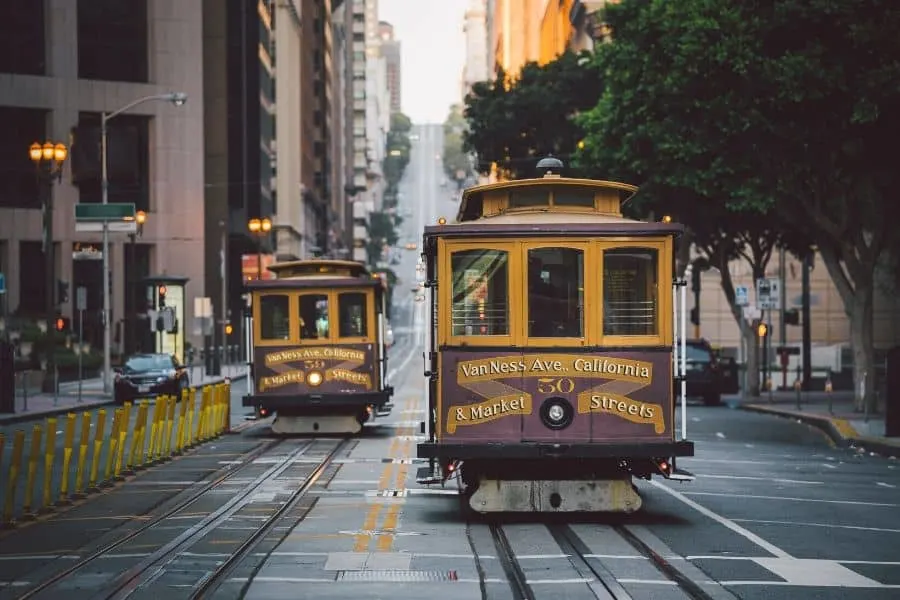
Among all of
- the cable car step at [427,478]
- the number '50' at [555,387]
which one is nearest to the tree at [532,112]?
the cable car step at [427,478]

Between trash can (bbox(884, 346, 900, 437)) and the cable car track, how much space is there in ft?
45.1

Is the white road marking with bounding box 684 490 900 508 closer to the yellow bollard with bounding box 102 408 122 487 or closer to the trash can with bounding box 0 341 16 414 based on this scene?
the yellow bollard with bounding box 102 408 122 487

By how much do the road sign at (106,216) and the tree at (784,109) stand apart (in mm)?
16294

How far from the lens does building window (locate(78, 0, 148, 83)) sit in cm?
8162

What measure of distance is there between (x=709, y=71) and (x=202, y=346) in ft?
190

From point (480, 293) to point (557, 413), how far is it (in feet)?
4.74

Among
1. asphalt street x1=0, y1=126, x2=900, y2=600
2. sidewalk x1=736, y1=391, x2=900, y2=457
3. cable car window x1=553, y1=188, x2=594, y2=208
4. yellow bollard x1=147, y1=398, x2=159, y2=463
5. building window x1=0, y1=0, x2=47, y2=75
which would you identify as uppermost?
building window x1=0, y1=0, x2=47, y2=75

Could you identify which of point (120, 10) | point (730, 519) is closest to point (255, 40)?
point (120, 10)

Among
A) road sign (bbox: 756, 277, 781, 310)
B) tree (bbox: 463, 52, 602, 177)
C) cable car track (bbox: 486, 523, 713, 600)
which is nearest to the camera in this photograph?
cable car track (bbox: 486, 523, 713, 600)

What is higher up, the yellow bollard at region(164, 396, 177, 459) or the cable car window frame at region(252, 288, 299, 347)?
the cable car window frame at region(252, 288, 299, 347)

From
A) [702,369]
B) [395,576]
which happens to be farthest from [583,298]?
[702,369]

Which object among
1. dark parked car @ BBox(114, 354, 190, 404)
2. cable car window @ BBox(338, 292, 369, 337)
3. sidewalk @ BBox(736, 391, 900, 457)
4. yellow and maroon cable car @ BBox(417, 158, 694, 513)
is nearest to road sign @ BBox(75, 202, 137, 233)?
dark parked car @ BBox(114, 354, 190, 404)

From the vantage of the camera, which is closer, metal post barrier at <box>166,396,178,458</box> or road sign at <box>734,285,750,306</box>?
metal post barrier at <box>166,396,178,458</box>

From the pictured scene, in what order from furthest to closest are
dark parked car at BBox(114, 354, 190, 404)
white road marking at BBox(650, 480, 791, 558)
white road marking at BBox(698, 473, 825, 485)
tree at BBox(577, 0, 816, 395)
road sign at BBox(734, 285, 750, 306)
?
road sign at BBox(734, 285, 750, 306)
dark parked car at BBox(114, 354, 190, 404)
tree at BBox(577, 0, 816, 395)
white road marking at BBox(698, 473, 825, 485)
white road marking at BBox(650, 480, 791, 558)
